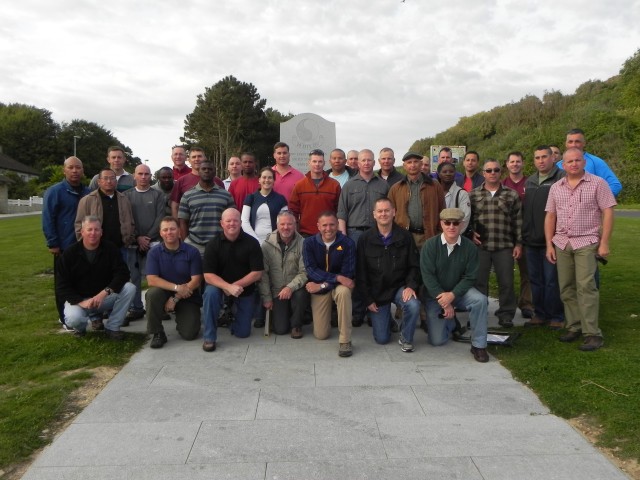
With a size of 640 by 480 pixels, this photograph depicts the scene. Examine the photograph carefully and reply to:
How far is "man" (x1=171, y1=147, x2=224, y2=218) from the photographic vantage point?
6.73 metres

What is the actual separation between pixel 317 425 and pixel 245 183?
408 cm

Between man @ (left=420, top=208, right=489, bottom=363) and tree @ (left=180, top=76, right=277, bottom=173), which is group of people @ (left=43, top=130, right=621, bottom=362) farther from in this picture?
tree @ (left=180, top=76, right=277, bottom=173)

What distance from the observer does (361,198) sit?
6160 mm

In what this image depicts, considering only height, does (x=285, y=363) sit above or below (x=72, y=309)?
below

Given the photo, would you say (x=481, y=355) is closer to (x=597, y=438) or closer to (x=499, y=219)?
(x=597, y=438)

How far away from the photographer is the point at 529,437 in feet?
11.0

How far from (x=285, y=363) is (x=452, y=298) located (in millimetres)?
1726

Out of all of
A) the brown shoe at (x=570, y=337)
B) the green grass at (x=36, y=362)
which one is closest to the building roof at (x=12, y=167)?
the green grass at (x=36, y=362)

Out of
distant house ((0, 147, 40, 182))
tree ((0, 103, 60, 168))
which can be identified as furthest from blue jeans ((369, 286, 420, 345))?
tree ((0, 103, 60, 168))

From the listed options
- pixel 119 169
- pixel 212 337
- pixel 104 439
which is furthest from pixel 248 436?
pixel 119 169

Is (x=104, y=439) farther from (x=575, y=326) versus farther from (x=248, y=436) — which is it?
(x=575, y=326)

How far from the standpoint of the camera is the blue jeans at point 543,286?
5.85 meters

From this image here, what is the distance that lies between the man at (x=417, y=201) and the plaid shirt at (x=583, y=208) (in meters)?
1.27

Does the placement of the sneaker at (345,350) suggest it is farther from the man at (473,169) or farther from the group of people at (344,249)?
the man at (473,169)
